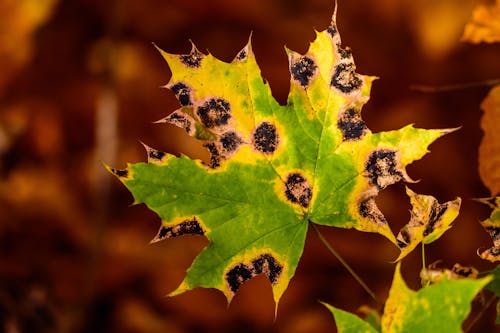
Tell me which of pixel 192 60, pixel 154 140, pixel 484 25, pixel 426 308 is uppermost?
pixel 154 140

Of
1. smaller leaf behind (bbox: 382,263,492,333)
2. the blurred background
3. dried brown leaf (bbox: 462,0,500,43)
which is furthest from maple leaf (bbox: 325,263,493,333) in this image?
the blurred background

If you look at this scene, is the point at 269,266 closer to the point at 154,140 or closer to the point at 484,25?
the point at 484,25

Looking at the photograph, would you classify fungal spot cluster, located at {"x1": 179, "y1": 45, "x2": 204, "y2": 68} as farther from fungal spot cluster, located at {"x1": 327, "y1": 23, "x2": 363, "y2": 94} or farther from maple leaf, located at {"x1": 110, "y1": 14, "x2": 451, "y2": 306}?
fungal spot cluster, located at {"x1": 327, "y1": 23, "x2": 363, "y2": 94}

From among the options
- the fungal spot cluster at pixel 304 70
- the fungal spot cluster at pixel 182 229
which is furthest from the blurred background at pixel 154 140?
the fungal spot cluster at pixel 304 70

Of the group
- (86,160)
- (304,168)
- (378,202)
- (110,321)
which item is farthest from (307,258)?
(304,168)

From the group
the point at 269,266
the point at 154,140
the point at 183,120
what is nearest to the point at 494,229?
the point at 269,266

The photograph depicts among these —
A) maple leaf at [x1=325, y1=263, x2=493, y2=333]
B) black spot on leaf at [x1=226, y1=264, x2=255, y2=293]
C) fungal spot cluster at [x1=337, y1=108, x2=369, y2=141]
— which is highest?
fungal spot cluster at [x1=337, y1=108, x2=369, y2=141]

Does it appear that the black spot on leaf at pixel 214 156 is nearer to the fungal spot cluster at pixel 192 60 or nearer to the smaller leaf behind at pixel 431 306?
the fungal spot cluster at pixel 192 60
